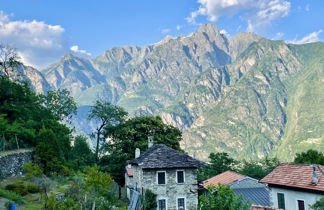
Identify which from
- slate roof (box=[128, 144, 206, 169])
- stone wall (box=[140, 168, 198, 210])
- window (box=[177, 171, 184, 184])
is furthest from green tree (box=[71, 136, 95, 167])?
window (box=[177, 171, 184, 184])

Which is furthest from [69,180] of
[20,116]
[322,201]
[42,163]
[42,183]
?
[322,201]

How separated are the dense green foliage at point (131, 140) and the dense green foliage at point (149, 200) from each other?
1804cm

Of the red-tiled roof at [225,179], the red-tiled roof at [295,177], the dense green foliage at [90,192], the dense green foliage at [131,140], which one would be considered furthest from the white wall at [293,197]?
the dense green foliage at [131,140]

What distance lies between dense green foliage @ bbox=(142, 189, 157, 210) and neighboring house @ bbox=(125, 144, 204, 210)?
0.62 m

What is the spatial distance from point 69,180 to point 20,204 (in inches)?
502

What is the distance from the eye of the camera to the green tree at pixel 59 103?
66231 mm

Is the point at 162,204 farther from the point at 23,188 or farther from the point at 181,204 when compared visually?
the point at 23,188

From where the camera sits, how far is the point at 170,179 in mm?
35375

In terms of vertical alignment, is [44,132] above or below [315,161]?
above

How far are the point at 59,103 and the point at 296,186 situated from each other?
2047 inches

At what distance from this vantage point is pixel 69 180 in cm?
3506

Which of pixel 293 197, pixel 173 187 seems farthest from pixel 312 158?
pixel 173 187

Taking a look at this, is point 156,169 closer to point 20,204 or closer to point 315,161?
point 20,204

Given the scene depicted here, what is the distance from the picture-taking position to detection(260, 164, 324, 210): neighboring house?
27.3 meters
